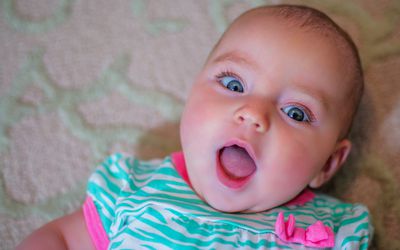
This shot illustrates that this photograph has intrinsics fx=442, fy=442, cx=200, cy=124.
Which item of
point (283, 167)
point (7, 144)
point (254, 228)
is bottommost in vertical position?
point (7, 144)

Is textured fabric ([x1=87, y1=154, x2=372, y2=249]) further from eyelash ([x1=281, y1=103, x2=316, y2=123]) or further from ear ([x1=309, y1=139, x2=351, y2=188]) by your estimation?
eyelash ([x1=281, y1=103, x2=316, y2=123])

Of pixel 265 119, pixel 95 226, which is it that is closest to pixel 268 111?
pixel 265 119

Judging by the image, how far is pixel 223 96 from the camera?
0.79 m

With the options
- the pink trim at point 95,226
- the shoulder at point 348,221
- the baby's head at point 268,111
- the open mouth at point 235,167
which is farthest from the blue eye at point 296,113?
the pink trim at point 95,226

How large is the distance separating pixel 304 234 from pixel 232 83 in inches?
11.7

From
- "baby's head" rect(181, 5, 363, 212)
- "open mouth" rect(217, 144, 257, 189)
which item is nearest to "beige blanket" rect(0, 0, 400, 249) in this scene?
"baby's head" rect(181, 5, 363, 212)

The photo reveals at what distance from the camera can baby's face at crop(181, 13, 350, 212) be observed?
737mm

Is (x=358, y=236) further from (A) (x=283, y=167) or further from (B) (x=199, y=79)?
(B) (x=199, y=79)

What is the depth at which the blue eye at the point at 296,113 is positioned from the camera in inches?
30.6

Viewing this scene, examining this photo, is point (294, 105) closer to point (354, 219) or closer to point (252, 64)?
point (252, 64)

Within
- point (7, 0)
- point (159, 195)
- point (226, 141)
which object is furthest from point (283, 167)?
point (7, 0)

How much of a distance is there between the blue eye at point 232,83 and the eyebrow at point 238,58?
32 mm

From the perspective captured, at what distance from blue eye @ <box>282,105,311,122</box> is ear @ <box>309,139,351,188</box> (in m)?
0.14

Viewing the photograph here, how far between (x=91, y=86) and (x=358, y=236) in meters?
0.68
